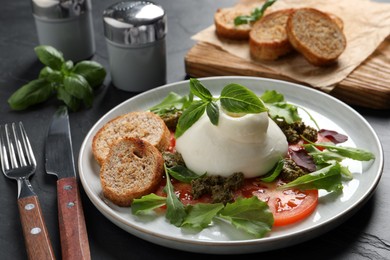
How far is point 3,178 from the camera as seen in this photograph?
3.22 metres

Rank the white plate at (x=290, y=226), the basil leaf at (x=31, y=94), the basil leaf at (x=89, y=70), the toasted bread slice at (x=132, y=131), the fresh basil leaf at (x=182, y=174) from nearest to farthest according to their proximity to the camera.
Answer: the white plate at (x=290, y=226) → the fresh basil leaf at (x=182, y=174) → the toasted bread slice at (x=132, y=131) → the basil leaf at (x=31, y=94) → the basil leaf at (x=89, y=70)

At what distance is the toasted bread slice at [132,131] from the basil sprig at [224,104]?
16 centimetres

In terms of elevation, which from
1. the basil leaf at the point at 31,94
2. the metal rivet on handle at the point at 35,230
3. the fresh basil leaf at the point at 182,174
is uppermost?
the fresh basil leaf at the point at 182,174

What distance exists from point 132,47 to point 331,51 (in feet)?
4.27

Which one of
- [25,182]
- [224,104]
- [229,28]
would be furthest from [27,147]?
[229,28]

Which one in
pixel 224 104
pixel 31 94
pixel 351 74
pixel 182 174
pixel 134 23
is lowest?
pixel 31 94

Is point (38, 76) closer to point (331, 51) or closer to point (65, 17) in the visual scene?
point (65, 17)

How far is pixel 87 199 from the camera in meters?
2.97

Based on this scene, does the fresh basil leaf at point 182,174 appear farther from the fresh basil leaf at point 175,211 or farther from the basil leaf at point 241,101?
the basil leaf at point 241,101

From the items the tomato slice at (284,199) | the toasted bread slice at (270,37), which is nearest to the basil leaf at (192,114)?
the tomato slice at (284,199)

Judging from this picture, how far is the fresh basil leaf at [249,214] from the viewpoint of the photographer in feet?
8.16

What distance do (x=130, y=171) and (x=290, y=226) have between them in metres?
0.78

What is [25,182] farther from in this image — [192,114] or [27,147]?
[192,114]

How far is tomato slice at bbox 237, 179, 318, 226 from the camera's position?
2568 millimetres
